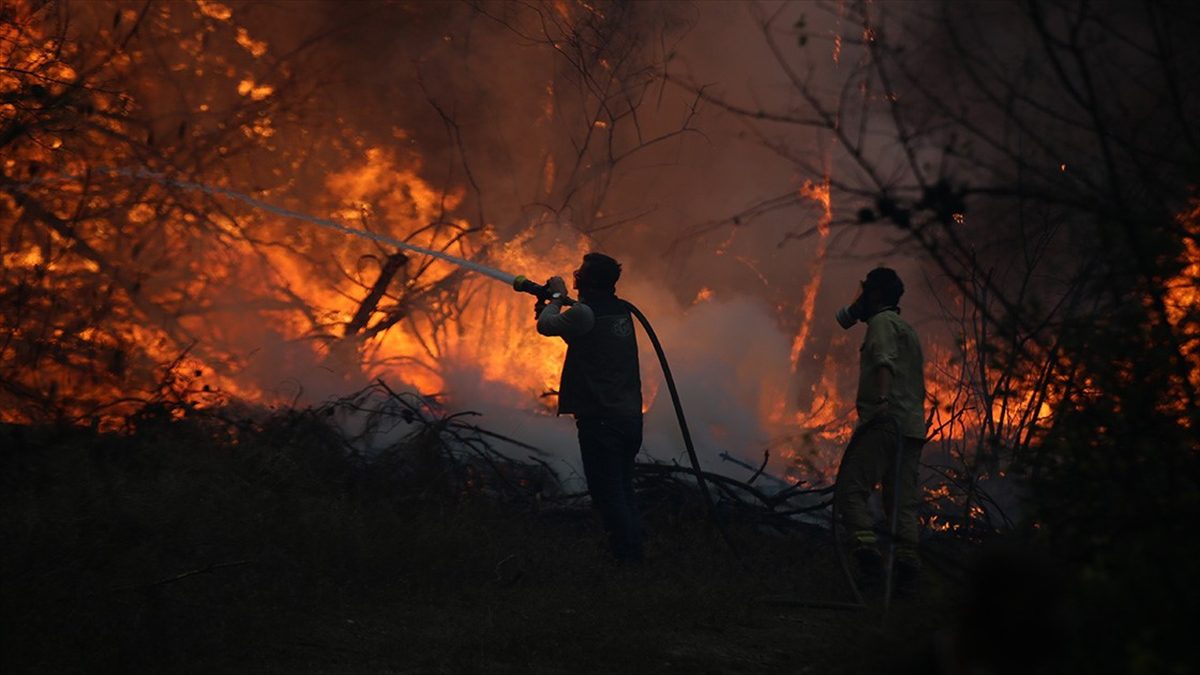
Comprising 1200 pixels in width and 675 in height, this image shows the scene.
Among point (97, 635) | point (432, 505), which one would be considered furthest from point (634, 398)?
point (97, 635)

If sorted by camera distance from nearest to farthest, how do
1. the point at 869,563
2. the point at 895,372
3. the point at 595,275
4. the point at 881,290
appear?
the point at 869,563 → the point at 895,372 → the point at 881,290 → the point at 595,275

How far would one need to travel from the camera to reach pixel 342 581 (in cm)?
591

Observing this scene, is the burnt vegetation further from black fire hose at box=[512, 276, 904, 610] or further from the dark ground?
black fire hose at box=[512, 276, 904, 610]

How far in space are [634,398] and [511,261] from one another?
4.24 m

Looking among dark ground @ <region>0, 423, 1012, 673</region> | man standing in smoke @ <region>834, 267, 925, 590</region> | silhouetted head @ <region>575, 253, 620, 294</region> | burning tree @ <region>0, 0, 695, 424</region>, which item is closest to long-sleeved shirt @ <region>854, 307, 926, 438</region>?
man standing in smoke @ <region>834, 267, 925, 590</region>

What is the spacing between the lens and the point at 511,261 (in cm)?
1152

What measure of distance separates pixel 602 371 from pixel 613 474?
0.66m

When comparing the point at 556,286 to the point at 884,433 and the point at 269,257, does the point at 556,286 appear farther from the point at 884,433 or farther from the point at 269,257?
the point at 269,257

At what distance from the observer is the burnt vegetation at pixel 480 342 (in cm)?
374

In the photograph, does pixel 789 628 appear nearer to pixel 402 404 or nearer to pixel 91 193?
pixel 402 404

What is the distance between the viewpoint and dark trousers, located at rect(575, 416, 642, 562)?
7250 millimetres

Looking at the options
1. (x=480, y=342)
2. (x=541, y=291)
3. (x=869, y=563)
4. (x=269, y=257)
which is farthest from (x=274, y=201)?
(x=869, y=563)

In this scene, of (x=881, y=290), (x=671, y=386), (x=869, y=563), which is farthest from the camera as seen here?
(x=671, y=386)

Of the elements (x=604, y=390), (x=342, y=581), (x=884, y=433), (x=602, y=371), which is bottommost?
(x=342, y=581)
